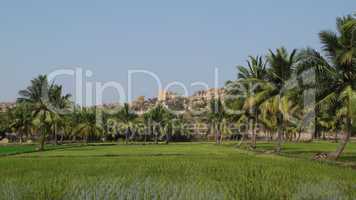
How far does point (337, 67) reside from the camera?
22.2 meters

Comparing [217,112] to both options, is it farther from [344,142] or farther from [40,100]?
[344,142]

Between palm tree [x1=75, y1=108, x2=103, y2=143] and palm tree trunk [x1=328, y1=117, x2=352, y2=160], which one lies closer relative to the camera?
palm tree trunk [x1=328, y1=117, x2=352, y2=160]

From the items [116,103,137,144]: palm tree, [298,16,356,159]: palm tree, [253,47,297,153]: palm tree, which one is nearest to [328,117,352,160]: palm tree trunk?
[298,16,356,159]: palm tree

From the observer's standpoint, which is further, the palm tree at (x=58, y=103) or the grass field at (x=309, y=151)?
the palm tree at (x=58, y=103)

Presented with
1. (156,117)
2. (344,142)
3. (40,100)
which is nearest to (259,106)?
(344,142)

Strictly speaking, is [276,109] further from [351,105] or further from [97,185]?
[97,185]

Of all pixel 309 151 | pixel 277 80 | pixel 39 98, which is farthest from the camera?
pixel 39 98

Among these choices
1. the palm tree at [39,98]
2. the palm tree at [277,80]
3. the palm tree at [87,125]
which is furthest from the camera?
the palm tree at [87,125]

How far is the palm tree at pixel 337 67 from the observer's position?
21.3m

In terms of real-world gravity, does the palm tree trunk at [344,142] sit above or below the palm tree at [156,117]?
below

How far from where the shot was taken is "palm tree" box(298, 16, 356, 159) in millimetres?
21328

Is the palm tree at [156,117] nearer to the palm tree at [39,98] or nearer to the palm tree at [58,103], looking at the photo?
the palm tree at [58,103]

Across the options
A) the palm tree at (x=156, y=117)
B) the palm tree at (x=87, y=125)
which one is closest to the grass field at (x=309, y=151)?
the palm tree at (x=156, y=117)

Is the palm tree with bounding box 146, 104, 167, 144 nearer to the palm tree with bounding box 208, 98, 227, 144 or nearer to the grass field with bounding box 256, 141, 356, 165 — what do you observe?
the palm tree with bounding box 208, 98, 227, 144
